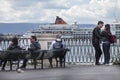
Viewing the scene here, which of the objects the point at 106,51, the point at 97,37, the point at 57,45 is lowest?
the point at 106,51

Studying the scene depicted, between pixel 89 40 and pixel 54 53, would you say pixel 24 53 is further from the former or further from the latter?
pixel 89 40

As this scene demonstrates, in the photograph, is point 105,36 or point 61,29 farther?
point 61,29

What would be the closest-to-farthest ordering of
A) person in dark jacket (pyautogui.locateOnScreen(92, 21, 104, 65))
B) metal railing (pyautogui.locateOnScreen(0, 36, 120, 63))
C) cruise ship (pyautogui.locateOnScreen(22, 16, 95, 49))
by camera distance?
person in dark jacket (pyautogui.locateOnScreen(92, 21, 104, 65)), metal railing (pyautogui.locateOnScreen(0, 36, 120, 63)), cruise ship (pyautogui.locateOnScreen(22, 16, 95, 49))

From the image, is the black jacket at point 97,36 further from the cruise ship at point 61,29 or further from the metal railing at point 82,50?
the cruise ship at point 61,29

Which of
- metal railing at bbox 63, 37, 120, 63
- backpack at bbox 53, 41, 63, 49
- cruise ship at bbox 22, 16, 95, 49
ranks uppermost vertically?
cruise ship at bbox 22, 16, 95, 49

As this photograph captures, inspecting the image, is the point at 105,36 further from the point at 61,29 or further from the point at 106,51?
the point at 61,29

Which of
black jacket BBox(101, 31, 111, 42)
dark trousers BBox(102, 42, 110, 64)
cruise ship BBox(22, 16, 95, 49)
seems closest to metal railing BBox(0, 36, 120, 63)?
dark trousers BBox(102, 42, 110, 64)

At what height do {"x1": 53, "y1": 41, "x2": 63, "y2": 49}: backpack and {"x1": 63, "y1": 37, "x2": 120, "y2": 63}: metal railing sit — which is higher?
{"x1": 53, "y1": 41, "x2": 63, "y2": 49}: backpack

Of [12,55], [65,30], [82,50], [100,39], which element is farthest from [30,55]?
[65,30]

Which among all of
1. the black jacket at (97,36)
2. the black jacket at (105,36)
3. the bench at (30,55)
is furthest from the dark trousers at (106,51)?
the bench at (30,55)

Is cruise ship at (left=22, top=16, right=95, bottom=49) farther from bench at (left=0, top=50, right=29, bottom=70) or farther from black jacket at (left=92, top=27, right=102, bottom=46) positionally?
bench at (left=0, top=50, right=29, bottom=70)

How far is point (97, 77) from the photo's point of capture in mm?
14844

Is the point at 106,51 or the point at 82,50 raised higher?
the point at 106,51

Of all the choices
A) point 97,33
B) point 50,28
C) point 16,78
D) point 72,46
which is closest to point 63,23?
point 50,28
